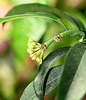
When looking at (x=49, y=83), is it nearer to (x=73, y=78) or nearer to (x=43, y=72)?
(x=43, y=72)

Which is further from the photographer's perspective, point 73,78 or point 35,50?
point 35,50

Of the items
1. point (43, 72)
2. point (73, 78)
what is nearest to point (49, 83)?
point (43, 72)

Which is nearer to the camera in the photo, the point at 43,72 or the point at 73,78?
the point at 73,78

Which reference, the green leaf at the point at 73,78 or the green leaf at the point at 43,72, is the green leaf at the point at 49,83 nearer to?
the green leaf at the point at 43,72

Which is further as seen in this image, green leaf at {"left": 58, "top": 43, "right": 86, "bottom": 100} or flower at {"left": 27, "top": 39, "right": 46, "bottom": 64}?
flower at {"left": 27, "top": 39, "right": 46, "bottom": 64}

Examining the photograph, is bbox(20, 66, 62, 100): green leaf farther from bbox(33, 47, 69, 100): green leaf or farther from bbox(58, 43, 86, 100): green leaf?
bbox(58, 43, 86, 100): green leaf

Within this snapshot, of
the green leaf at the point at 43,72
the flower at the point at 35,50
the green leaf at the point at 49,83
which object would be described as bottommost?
the green leaf at the point at 49,83

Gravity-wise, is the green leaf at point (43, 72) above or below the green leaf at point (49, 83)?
above

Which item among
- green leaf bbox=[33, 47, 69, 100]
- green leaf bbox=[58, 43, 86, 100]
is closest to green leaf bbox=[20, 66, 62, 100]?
green leaf bbox=[33, 47, 69, 100]

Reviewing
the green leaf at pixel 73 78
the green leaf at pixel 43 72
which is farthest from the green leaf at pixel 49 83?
the green leaf at pixel 73 78
